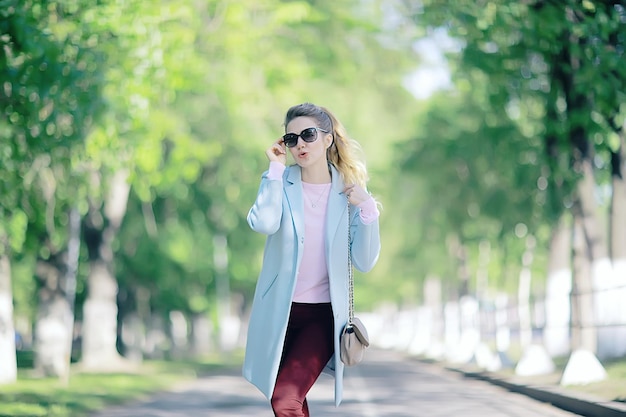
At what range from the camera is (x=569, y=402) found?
14.3 metres

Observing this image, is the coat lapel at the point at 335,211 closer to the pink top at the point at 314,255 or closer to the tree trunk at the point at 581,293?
the pink top at the point at 314,255

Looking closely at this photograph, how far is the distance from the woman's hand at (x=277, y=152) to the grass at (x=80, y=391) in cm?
916

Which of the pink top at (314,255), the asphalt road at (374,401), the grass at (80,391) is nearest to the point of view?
the pink top at (314,255)

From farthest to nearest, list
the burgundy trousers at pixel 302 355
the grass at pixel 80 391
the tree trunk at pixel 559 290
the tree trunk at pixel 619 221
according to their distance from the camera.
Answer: the tree trunk at pixel 559 290 → the tree trunk at pixel 619 221 → the grass at pixel 80 391 → the burgundy trousers at pixel 302 355

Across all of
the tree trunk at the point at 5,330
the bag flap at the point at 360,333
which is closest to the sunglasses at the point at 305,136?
the bag flap at the point at 360,333

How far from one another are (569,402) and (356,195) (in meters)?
9.01

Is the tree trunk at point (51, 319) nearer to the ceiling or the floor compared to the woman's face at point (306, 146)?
nearer to the floor

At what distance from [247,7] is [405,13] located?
3642mm

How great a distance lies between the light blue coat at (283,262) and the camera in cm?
588

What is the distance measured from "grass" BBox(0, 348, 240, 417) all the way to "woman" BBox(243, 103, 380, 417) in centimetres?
909

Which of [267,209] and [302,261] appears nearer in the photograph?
[267,209]

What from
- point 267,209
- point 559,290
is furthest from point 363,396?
point 267,209

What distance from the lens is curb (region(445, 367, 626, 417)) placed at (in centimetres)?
1208

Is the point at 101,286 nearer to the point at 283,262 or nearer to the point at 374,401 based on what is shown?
the point at 374,401
